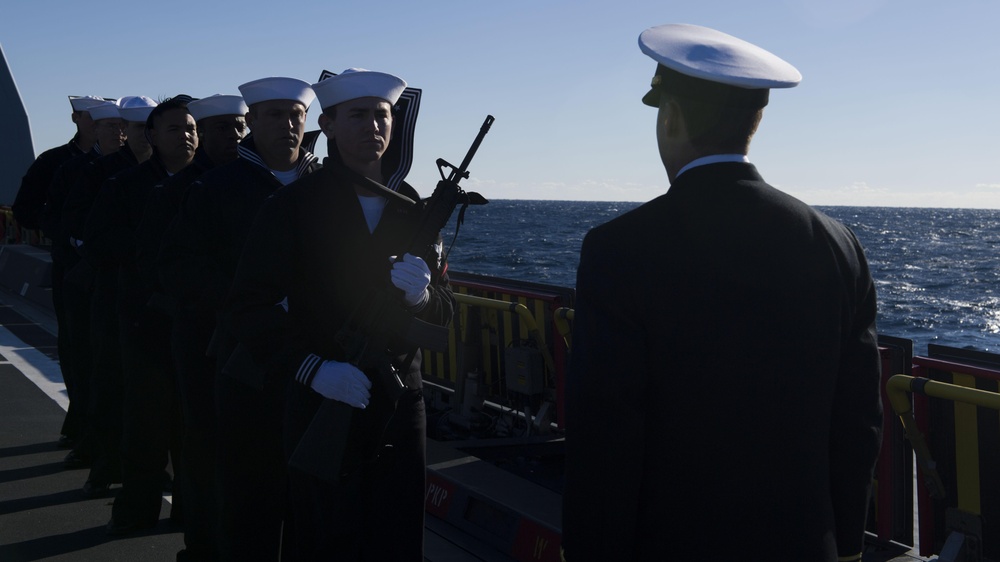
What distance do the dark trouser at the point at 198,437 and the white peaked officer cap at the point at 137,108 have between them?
2293 millimetres

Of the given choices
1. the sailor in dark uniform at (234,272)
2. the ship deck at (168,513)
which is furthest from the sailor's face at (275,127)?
the ship deck at (168,513)

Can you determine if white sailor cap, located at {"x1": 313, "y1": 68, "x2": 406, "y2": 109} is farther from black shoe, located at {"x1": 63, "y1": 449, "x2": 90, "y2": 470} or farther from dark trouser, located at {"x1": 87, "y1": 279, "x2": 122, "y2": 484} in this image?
black shoe, located at {"x1": 63, "y1": 449, "x2": 90, "y2": 470}

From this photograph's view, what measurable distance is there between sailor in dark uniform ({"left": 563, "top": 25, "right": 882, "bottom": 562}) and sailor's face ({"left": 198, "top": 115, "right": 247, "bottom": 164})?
12.7ft

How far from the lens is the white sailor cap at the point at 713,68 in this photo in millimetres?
2252

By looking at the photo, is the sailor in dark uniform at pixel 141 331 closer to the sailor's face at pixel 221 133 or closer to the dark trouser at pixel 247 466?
the sailor's face at pixel 221 133

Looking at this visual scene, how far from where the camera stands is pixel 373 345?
357 centimetres

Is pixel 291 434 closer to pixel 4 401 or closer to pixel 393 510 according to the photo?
pixel 393 510

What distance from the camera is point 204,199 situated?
4656mm

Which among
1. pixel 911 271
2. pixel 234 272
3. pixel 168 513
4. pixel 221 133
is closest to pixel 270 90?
pixel 234 272

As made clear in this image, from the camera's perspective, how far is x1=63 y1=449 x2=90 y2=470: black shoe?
23.9 feet

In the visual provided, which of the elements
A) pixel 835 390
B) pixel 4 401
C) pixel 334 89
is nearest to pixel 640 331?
pixel 835 390

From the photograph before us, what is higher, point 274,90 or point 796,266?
point 274,90

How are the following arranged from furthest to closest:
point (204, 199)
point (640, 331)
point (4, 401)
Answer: point (4, 401)
point (204, 199)
point (640, 331)

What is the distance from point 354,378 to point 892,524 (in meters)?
2.98
